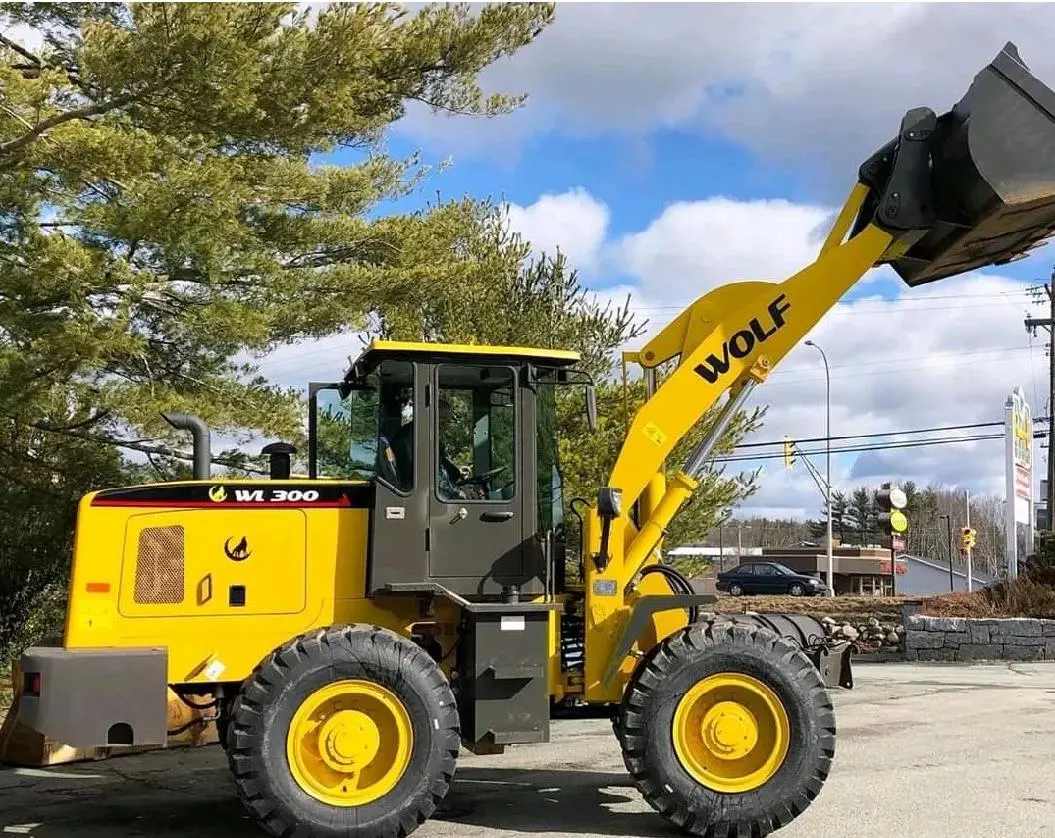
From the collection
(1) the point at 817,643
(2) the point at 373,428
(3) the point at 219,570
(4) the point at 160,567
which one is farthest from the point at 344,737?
(1) the point at 817,643

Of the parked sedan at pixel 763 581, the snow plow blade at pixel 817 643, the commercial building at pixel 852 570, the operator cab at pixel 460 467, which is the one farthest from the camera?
the commercial building at pixel 852 570

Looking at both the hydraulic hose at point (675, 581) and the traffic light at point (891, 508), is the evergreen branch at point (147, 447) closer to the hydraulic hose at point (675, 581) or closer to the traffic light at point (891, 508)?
the hydraulic hose at point (675, 581)

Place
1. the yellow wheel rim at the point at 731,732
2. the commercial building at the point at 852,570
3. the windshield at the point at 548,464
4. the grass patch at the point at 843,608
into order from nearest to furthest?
the yellow wheel rim at the point at 731,732 → the windshield at the point at 548,464 → the grass patch at the point at 843,608 → the commercial building at the point at 852,570

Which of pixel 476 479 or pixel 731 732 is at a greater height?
pixel 476 479

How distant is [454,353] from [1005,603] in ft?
46.6

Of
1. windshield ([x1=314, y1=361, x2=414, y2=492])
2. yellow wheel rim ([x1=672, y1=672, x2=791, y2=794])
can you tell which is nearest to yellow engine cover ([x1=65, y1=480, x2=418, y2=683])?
windshield ([x1=314, y1=361, x2=414, y2=492])

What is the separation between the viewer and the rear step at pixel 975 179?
20.2ft

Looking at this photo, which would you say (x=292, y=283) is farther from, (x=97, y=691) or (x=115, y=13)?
(x=97, y=691)

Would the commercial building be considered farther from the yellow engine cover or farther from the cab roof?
the yellow engine cover

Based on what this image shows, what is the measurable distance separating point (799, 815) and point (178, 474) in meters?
8.77

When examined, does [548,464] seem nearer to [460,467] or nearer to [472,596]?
[460,467]

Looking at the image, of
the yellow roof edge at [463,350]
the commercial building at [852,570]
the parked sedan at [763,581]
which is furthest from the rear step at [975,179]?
the commercial building at [852,570]

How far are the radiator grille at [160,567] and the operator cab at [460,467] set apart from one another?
1.07 meters

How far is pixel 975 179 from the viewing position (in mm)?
6223
